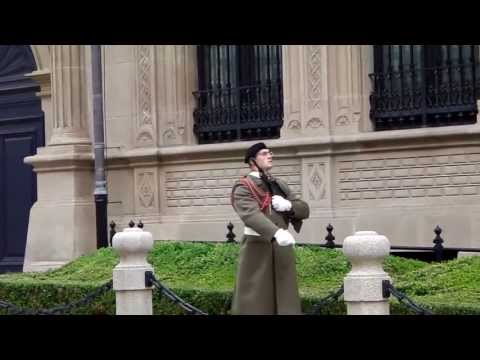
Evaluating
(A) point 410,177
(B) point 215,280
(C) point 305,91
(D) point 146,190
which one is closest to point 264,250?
(B) point 215,280

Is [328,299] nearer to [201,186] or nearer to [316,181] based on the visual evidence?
[316,181]

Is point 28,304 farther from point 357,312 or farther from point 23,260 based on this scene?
point 23,260

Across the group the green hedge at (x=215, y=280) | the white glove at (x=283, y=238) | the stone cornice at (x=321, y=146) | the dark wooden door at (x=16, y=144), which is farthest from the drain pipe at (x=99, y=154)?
the white glove at (x=283, y=238)

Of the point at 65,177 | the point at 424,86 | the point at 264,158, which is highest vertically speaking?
the point at 424,86

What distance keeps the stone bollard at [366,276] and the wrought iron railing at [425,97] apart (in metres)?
Answer: 8.72

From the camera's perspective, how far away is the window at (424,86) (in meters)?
20.2

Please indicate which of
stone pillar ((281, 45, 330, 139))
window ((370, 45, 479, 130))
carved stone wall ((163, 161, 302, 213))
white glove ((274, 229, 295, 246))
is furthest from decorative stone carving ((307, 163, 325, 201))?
white glove ((274, 229, 295, 246))

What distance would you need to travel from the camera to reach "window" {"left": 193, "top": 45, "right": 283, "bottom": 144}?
73.0 feet

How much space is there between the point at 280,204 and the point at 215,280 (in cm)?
404

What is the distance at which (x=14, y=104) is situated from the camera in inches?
1001

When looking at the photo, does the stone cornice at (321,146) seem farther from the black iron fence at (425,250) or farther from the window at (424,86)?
the black iron fence at (425,250)

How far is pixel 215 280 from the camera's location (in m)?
16.5

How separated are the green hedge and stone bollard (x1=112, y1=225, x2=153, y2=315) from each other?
3.72 feet
